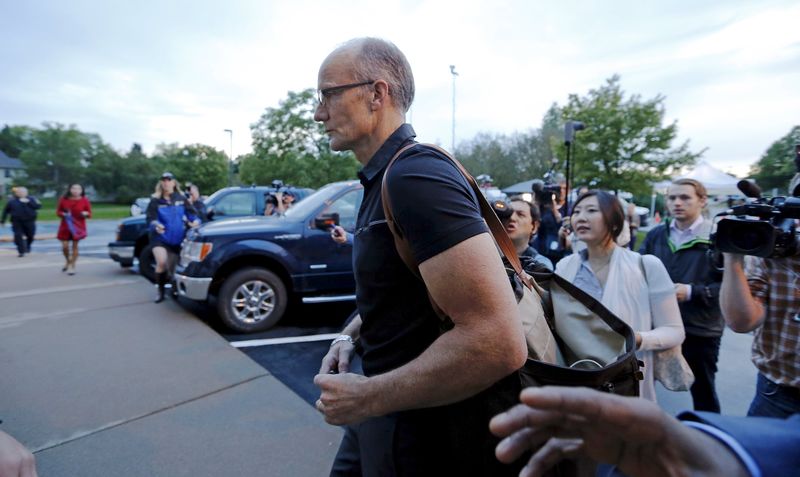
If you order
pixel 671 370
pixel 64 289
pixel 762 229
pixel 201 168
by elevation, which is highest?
pixel 201 168

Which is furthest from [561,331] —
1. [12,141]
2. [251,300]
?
[12,141]

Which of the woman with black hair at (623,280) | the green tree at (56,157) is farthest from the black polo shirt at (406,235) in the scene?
the green tree at (56,157)

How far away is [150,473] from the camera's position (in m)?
2.68

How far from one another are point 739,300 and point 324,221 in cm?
465

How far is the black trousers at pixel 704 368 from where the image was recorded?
3109 millimetres

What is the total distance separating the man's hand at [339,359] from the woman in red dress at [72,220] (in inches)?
382

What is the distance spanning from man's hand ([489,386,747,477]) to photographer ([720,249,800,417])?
5.35 ft

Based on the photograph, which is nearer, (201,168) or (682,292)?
(682,292)

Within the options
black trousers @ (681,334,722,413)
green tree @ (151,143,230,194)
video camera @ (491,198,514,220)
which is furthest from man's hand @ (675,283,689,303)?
green tree @ (151,143,230,194)

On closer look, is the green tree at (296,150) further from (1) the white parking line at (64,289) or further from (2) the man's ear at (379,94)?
(2) the man's ear at (379,94)

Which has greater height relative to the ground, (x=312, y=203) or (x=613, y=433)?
(x=312, y=203)

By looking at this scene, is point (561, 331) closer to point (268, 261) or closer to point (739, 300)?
point (739, 300)

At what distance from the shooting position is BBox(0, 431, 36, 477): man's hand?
1.15 meters

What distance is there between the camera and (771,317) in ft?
6.29
